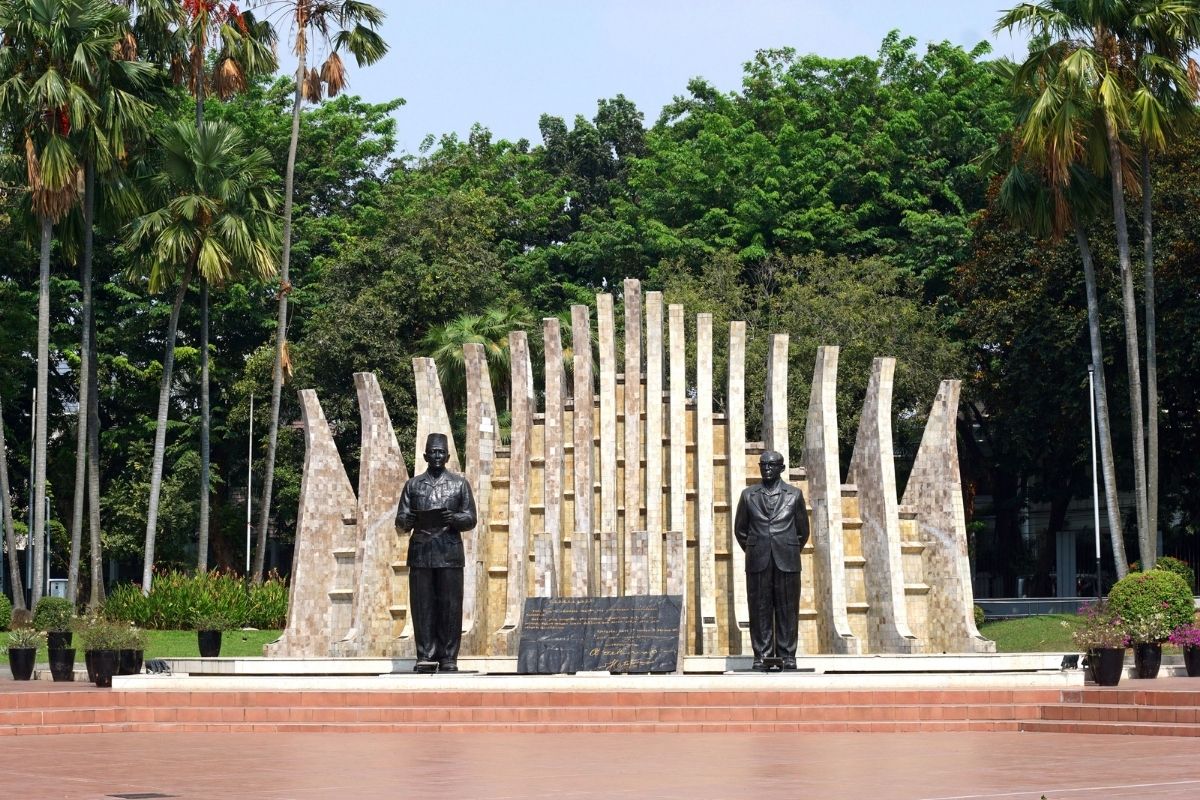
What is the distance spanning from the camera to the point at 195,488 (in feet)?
143

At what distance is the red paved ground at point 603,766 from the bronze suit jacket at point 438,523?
11.4 feet

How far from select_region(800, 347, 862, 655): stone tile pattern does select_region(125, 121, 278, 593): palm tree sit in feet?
47.9

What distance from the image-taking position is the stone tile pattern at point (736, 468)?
22734 mm

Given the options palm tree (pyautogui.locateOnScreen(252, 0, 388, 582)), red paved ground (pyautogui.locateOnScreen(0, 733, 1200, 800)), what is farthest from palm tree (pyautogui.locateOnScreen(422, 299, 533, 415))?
red paved ground (pyautogui.locateOnScreen(0, 733, 1200, 800))

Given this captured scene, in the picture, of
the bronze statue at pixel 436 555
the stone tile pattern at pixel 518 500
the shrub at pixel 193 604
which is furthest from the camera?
the shrub at pixel 193 604

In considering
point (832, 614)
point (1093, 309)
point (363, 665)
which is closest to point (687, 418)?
point (832, 614)

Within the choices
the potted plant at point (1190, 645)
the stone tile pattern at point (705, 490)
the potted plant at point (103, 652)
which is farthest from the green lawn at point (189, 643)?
the potted plant at point (1190, 645)

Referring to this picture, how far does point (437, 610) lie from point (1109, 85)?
16.2 metres

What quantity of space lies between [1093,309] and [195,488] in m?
22.8

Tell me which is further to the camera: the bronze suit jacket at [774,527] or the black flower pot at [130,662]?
the black flower pot at [130,662]

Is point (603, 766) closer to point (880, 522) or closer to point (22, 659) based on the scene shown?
point (880, 522)

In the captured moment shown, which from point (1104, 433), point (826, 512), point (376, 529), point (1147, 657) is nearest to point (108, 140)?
point (376, 529)

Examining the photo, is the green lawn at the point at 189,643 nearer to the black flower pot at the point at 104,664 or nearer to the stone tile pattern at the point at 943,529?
the black flower pot at the point at 104,664

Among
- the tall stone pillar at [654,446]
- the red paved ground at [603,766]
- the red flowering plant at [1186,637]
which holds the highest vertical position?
the tall stone pillar at [654,446]
